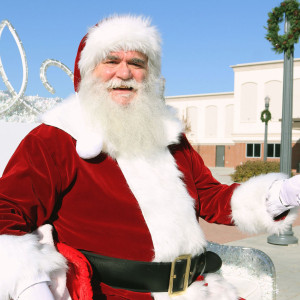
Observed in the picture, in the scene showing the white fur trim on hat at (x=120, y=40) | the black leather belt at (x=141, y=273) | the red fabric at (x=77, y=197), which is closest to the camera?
the red fabric at (x=77, y=197)

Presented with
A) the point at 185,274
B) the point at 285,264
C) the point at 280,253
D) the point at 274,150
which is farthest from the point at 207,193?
the point at 274,150

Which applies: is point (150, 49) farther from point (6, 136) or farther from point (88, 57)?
point (6, 136)

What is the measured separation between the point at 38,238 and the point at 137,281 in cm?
50

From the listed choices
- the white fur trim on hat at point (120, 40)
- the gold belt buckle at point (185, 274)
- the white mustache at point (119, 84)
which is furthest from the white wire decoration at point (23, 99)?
the gold belt buckle at point (185, 274)

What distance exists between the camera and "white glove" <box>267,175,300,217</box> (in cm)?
196

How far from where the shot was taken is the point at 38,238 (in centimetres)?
161

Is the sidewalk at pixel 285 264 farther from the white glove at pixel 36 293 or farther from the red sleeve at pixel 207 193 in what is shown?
the white glove at pixel 36 293

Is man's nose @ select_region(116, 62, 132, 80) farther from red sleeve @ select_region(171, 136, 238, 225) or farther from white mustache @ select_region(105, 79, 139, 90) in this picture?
red sleeve @ select_region(171, 136, 238, 225)

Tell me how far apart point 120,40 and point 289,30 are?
5.60m

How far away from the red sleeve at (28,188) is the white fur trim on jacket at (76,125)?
15cm

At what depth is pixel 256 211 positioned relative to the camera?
2.15m

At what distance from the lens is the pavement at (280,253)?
439 centimetres

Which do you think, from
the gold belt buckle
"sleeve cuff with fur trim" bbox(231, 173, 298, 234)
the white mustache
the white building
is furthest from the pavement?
the white building

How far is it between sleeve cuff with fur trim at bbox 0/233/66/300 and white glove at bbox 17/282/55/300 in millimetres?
14
